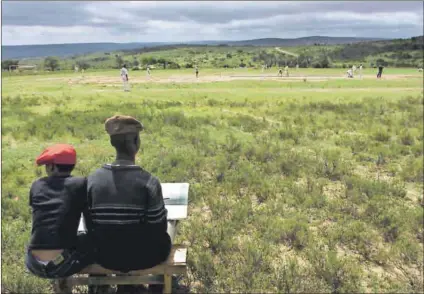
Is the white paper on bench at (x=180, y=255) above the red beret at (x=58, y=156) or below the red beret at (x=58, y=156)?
below

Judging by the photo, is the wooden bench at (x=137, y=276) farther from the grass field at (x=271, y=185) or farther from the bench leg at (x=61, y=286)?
the grass field at (x=271, y=185)

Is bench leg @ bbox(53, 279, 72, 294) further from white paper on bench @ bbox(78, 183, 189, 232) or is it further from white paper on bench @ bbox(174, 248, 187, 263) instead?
white paper on bench @ bbox(174, 248, 187, 263)

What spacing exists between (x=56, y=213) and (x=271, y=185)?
642 centimetres

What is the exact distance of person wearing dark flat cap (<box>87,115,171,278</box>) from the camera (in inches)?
177

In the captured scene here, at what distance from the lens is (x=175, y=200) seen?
601 cm

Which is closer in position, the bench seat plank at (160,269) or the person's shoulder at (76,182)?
the person's shoulder at (76,182)

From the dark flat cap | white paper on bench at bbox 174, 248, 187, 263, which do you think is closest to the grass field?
white paper on bench at bbox 174, 248, 187, 263

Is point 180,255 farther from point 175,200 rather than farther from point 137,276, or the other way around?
point 175,200

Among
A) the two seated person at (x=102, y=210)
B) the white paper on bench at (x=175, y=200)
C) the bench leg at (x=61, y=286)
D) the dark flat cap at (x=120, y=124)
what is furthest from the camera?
the white paper on bench at (x=175, y=200)

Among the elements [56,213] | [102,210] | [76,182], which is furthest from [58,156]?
[102,210]

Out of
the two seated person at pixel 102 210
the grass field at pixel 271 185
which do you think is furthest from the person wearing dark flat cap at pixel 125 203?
the grass field at pixel 271 185

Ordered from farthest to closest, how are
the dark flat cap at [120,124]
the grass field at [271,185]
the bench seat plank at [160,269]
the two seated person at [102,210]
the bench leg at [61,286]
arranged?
1. the grass field at [271,185]
2. the bench leg at [61,286]
3. the bench seat plank at [160,269]
4. the two seated person at [102,210]
5. the dark flat cap at [120,124]

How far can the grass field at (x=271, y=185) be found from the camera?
6.55 meters

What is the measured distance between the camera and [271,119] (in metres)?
19.6
